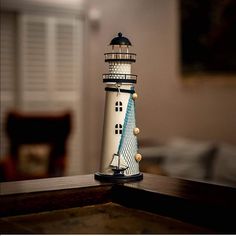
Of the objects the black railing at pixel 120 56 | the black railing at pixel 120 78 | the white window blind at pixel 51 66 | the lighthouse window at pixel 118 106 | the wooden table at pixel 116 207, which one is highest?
the white window blind at pixel 51 66

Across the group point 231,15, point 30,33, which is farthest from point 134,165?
point 30,33

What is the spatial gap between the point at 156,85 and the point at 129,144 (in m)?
4.38

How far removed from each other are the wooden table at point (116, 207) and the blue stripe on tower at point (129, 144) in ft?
0.19

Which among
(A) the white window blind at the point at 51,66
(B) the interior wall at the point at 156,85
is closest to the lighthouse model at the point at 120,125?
(B) the interior wall at the point at 156,85

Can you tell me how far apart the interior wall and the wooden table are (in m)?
3.64

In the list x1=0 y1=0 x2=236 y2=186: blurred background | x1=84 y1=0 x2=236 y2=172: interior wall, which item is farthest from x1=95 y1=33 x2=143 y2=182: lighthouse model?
x1=84 y1=0 x2=236 y2=172: interior wall

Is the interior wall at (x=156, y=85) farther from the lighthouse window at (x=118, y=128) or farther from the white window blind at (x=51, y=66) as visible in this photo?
the lighthouse window at (x=118, y=128)

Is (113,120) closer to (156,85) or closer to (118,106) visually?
(118,106)

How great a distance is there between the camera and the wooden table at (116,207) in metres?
1.20

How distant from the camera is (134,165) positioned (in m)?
1.56

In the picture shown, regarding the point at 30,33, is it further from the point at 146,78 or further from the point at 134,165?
the point at 134,165

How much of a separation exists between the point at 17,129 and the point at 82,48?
1.47 meters

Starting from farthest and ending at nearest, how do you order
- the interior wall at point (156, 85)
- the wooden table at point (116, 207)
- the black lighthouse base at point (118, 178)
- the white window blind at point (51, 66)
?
the white window blind at point (51, 66) < the interior wall at point (156, 85) < the black lighthouse base at point (118, 178) < the wooden table at point (116, 207)

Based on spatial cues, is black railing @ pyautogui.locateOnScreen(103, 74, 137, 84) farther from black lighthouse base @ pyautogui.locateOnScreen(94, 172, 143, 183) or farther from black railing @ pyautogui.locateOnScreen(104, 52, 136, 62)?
black lighthouse base @ pyautogui.locateOnScreen(94, 172, 143, 183)
